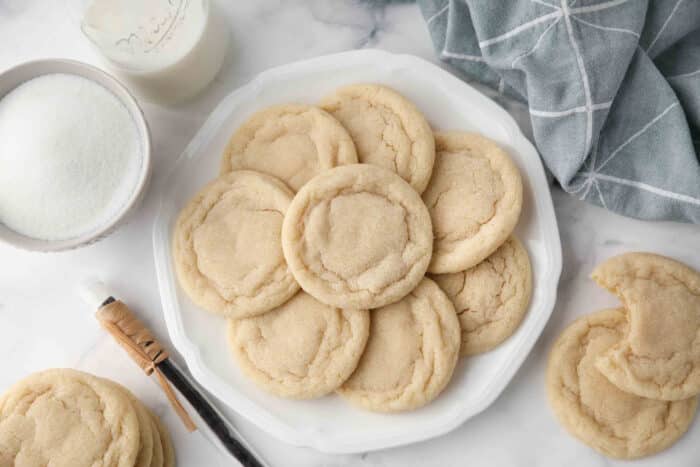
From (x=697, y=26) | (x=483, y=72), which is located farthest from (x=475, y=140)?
(x=697, y=26)

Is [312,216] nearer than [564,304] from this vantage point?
Yes

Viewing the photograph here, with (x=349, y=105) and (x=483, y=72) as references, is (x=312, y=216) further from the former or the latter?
(x=483, y=72)

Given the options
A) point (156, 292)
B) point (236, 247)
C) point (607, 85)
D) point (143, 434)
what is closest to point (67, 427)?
point (143, 434)

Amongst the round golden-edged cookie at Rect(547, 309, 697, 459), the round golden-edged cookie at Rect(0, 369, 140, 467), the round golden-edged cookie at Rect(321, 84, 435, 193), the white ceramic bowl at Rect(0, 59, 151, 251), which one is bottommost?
the round golden-edged cookie at Rect(547, 309, 697, 459)

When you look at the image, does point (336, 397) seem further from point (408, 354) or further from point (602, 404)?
point (602, 404)

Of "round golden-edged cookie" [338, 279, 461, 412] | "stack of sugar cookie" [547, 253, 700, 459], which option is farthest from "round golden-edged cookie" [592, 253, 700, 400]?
"round golden-edged cookie" [338, 279, 461, 412]

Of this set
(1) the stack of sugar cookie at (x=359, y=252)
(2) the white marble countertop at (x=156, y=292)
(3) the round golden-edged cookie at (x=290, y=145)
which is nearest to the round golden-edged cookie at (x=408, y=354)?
(1) the stack of sugar cookie at (x=359, y=252)

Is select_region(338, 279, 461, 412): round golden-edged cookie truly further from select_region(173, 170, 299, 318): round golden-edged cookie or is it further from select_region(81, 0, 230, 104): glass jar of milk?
select_region(81, 0, 230, 104): glass jar of milk
